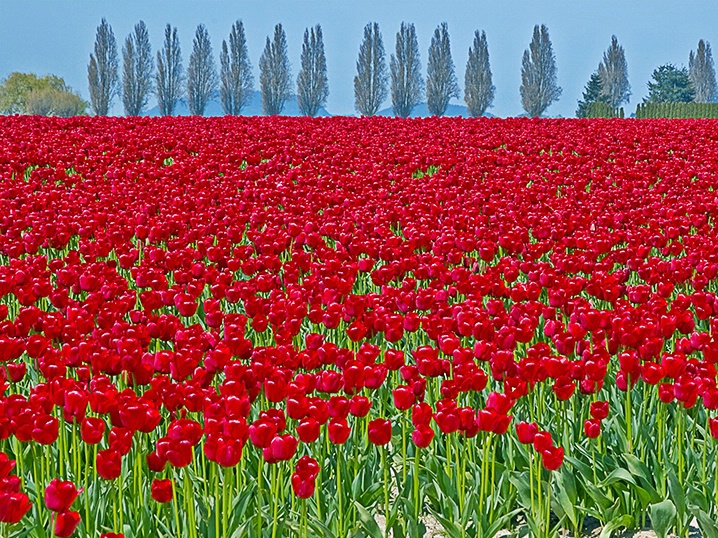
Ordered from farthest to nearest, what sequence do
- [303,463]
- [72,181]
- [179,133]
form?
[179,133] → [72,181] → [303,463]

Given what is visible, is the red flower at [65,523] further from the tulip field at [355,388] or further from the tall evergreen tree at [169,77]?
the tall evergreen tree at [169,77]

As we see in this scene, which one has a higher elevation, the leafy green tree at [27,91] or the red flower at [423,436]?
the leafy green tree at [27,91]

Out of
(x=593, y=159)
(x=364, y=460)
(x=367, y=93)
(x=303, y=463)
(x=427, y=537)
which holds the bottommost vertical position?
(x=427, y=537)

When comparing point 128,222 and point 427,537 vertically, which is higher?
point 128,222

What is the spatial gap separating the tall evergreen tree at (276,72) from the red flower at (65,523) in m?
66.2

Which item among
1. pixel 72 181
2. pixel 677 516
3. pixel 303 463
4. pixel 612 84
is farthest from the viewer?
pixel 612 84

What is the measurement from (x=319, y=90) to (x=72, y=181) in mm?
57953

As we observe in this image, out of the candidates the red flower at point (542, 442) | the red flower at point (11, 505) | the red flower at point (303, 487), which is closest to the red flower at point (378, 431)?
the red flower at point (303, 487)

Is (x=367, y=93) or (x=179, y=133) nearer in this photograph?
(x=179, y=133)

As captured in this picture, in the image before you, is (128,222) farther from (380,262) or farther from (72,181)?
(72,181)

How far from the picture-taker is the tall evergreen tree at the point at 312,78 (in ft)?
221

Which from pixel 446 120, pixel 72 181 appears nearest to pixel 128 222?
pixel 72 181

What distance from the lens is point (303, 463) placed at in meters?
2.88

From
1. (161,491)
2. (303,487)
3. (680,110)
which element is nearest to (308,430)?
(303,487)
